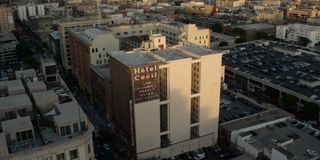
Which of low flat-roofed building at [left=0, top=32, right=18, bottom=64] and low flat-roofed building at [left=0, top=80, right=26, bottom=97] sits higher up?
low flat-roofed building at [left=0, top=80, right=26, bottom=97]

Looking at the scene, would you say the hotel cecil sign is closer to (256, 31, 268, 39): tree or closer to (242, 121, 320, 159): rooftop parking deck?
(242, 121, 320, 159): rooftop parking deck

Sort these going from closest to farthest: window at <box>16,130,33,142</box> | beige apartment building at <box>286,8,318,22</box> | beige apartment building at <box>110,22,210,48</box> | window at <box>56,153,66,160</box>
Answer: window at <box>56,153,66,160</box> → window at <box>16,130,33,142</box> → beige apartment building at <box>110,22,210,48</box> → beige apartment building at <box>286,8,318,22</box>

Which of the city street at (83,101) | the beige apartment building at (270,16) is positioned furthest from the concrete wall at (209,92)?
the beige apartment building at (270,16)

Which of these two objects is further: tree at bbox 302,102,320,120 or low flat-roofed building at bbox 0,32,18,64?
low flat-roofed building at bbox 0,32,18,64

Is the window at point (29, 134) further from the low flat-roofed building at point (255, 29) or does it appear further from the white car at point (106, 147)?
the low flat-roofed building at point (255, 29)

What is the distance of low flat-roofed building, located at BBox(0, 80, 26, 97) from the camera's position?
37.5 meters

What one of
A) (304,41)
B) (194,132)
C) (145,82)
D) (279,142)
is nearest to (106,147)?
(194,132)

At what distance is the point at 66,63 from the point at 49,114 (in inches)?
2277

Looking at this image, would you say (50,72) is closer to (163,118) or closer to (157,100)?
(157,100)

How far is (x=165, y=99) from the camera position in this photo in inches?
1880

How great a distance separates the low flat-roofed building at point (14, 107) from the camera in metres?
32.8

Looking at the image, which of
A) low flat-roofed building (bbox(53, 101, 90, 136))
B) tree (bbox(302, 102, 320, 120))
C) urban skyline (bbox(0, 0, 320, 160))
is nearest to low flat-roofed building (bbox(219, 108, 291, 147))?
urban skyline (bbox(0, 0, 320, 160))

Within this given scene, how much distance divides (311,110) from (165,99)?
29534mm

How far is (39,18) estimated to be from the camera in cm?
13225
